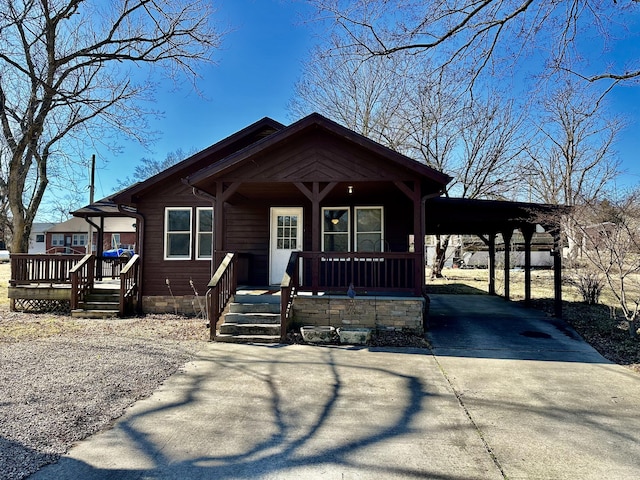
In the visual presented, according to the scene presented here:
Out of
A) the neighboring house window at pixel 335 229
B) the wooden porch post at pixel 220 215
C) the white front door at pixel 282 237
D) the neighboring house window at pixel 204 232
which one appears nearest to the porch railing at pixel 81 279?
the neighboring house window at pixel 204 232

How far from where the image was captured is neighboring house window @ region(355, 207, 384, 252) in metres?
10.1

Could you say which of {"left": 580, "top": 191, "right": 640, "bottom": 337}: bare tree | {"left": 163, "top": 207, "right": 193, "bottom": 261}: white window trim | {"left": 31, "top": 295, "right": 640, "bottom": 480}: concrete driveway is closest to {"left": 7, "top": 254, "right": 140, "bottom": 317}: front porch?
{"left": 163, "top": 207, "right": 193, "bottom": 261}: white window trim

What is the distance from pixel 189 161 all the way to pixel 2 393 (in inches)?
274

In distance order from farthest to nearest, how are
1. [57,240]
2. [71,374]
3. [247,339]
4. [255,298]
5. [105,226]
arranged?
[57,240]
[105,226]
[255,298]
[247,339]
[71,374]

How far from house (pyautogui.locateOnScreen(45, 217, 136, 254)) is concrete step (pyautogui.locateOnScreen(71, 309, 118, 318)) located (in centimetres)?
1840

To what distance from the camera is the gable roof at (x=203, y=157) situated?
1007cm

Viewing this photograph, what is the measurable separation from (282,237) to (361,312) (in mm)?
3664

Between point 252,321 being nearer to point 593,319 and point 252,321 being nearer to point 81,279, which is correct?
point 81,279

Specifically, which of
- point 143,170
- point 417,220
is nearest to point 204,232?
point 417,220

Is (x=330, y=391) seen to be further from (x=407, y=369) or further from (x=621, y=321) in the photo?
(x=621, y=321)

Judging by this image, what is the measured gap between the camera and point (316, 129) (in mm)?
8227

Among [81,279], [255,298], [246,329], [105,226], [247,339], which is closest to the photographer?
[247,339]

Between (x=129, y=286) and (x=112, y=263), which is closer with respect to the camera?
(x=129, y=286)

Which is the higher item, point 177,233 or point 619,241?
point 177,233
